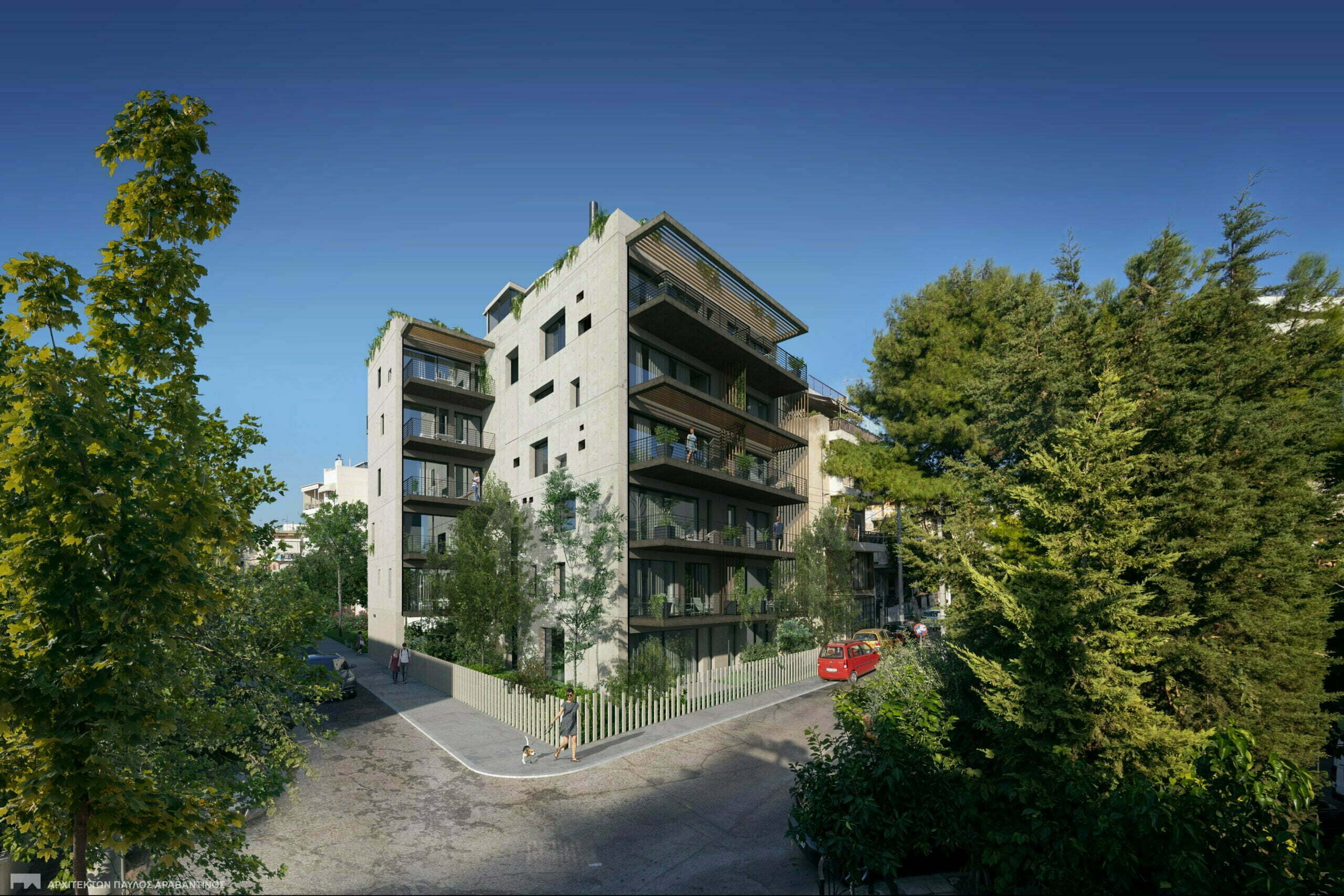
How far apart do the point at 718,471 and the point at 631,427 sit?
150 inches

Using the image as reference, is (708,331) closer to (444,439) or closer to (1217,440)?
(444,439)

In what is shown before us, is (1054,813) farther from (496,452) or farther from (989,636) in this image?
(496,452)

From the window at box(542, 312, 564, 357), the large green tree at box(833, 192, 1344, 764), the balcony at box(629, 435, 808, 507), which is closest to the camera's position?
the large green tree at box(833, 192, 1344, 764)

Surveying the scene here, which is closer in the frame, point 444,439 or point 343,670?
point 343,670

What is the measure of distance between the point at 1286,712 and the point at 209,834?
19.4 m

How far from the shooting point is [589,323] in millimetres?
26047

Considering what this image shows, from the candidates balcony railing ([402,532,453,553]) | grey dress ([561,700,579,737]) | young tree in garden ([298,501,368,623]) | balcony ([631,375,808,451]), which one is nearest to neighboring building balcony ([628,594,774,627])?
grey dress ([561,700,579,737])

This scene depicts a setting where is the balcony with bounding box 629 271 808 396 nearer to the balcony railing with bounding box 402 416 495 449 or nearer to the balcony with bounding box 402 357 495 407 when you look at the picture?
the balcony with bounding box 402 357 495 407

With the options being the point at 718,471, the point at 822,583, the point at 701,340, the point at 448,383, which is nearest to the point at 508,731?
the point at 718,471

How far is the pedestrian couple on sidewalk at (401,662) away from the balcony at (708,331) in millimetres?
18465

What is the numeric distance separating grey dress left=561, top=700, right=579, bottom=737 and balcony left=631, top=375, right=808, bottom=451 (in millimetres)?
11648

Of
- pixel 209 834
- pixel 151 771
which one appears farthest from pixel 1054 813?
pixel 151 771

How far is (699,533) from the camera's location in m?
27.3

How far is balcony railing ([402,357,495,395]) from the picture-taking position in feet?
109
